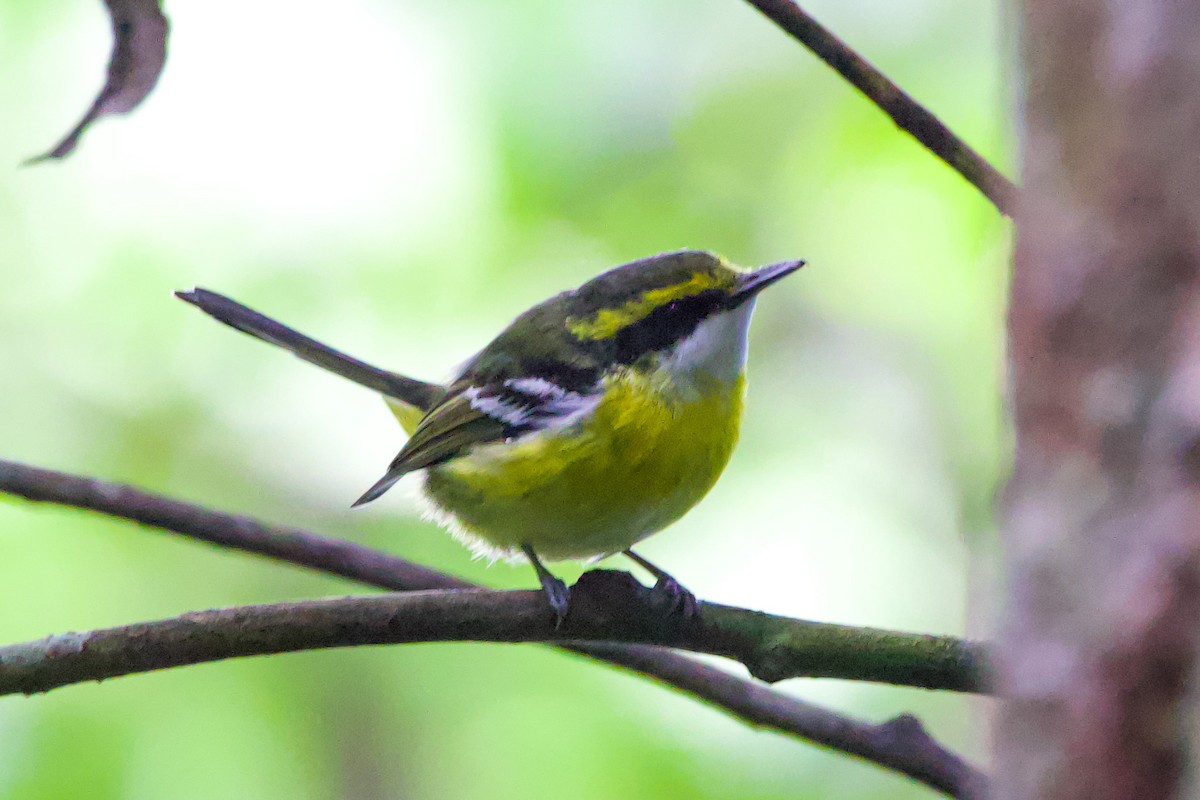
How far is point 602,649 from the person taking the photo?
2547 millimetres

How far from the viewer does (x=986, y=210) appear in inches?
184

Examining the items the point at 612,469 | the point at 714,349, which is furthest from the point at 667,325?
the point at 612,469

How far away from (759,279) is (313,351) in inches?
55.6

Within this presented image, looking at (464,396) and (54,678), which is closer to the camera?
(54,678)

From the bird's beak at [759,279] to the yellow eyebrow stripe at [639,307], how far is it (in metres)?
0.05

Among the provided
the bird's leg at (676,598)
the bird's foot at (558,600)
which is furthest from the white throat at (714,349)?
the bird's foot at (558,600)

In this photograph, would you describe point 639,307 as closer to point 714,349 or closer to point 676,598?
point 714,349

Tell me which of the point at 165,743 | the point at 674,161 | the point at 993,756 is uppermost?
the point at 674,161

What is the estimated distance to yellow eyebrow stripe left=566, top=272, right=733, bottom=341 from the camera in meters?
3.25

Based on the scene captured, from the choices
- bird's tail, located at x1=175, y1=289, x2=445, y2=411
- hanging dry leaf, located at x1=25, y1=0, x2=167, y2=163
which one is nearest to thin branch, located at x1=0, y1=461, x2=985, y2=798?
hanging dry leaf, located at x1=25, y1=0, x2=167, y2=163

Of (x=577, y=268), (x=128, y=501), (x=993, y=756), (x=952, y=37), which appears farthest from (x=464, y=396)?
(x=952, y=37)

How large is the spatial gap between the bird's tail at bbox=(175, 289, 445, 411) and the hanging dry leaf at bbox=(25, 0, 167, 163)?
3.32 feet

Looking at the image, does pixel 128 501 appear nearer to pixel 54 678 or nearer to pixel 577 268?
pixel 54 678

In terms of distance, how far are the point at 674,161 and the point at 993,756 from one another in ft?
16.5
